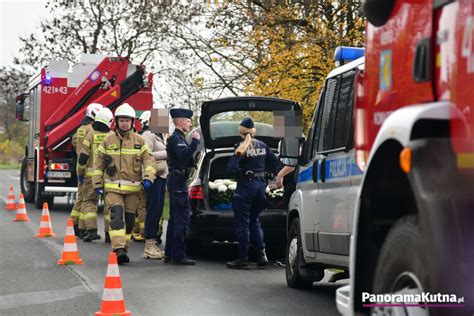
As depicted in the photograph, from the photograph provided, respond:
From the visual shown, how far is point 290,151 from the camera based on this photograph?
9375 millimetres

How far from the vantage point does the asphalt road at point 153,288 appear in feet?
27.9

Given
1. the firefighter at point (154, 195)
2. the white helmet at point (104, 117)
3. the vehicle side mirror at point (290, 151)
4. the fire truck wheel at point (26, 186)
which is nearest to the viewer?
the vehicle side mirror at point (290, 151)

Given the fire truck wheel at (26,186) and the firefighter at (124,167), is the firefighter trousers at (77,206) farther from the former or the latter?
the fire truck wheel at (26,186)

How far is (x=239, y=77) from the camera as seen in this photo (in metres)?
27.9

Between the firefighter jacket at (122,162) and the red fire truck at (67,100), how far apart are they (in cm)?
891

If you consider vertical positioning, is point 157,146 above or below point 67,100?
below

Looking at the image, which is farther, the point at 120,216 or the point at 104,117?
the point at 104,117

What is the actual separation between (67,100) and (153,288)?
12640 millimetres

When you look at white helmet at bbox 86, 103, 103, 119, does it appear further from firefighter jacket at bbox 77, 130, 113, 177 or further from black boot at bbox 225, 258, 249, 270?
black boot at bbox 225, 258, 249, 270

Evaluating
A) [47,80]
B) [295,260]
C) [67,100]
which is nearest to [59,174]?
[67,100]

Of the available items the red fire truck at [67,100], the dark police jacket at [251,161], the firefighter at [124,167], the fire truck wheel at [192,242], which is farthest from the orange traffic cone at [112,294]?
the red fire truck at [67,100]

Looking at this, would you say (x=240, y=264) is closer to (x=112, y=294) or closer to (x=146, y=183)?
(x=146, y=183)

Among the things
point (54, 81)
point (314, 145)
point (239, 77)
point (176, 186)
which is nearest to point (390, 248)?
point (314, 145)

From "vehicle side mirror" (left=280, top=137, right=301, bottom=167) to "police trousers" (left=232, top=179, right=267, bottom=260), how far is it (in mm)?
2013
